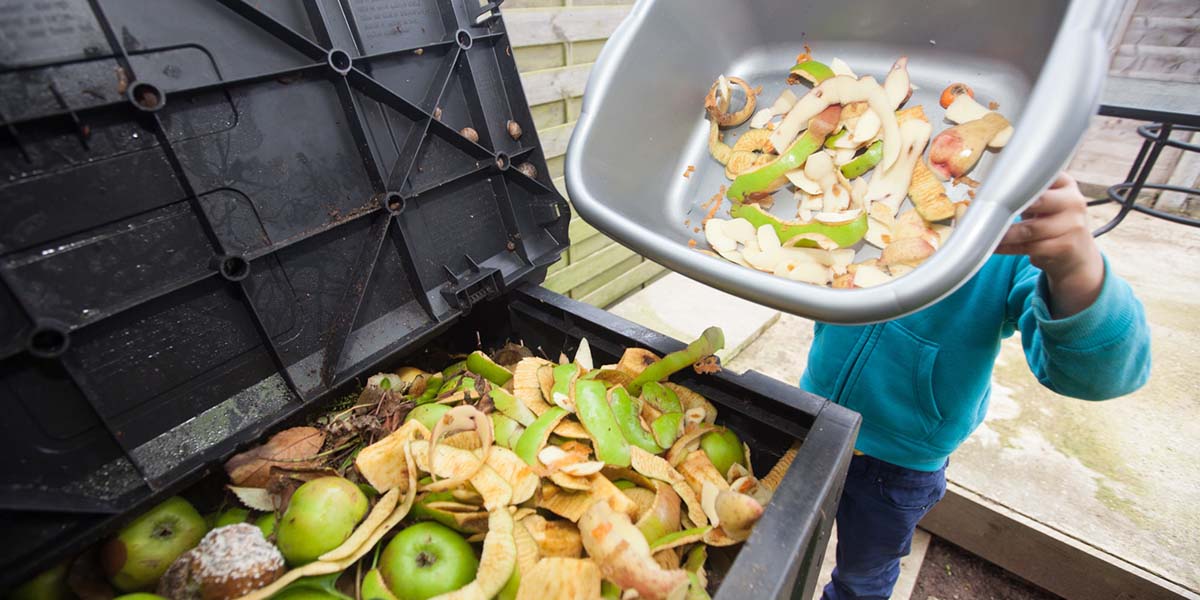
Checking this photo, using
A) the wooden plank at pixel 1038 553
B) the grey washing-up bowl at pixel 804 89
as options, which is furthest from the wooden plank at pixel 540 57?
the wooden plank at pixel 1038 553

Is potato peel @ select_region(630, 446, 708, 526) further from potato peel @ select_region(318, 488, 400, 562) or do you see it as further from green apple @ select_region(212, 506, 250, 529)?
green apple @ select_region(212, 506, 250, 529)

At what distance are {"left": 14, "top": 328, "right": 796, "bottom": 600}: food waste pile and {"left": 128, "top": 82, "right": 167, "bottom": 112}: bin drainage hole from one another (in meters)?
0.52

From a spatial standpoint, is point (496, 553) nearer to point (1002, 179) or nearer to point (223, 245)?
point (223, 245)

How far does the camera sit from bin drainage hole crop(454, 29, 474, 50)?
0.99 m

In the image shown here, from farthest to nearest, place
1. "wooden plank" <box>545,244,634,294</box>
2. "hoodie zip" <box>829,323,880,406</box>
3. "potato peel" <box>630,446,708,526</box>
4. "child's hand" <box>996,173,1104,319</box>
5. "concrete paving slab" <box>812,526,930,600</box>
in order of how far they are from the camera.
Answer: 1. "wooden plank" <box>545,244,634,294</box>
2. "concrete paving slab" <box>812,526,930,600</box>
3. "hoodie zip" <box>829,323,880,406</box>
4. "potato peel" <box>630,446,708,526</box>
5. "child's hand" <box>996,173,1104,319</box>

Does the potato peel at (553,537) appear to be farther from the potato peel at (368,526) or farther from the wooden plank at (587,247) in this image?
the wooden plank at (587,247)

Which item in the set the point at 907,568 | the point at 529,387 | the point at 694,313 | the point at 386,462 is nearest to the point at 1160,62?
the point at 694,313

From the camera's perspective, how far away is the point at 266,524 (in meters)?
0.77

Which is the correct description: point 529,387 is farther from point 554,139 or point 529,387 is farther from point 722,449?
point 554,139

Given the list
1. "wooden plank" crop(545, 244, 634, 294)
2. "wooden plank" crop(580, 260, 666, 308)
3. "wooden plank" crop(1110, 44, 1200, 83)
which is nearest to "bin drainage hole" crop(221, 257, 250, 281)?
"wooden plank" crop(545, 244, 634, 294)

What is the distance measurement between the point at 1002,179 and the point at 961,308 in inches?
21.8

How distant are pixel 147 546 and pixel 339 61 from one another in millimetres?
776

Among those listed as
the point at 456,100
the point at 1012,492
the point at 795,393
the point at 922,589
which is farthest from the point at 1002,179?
A: the point at 922,589

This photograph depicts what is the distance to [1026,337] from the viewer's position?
804mm
